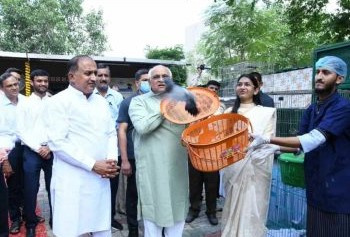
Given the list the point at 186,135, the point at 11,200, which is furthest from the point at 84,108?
the point at 11,200

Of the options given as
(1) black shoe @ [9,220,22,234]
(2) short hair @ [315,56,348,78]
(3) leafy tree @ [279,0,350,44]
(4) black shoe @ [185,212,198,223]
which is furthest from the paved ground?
(3) leafy tree @ [279,0,350,44]

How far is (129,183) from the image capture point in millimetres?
4230

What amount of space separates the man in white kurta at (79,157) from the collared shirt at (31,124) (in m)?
1.44

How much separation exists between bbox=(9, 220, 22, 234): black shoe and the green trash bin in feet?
10.5

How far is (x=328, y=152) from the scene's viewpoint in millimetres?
2629

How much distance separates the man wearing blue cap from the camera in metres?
2.57

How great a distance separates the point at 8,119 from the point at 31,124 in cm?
35

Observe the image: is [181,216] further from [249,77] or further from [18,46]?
[18,46]

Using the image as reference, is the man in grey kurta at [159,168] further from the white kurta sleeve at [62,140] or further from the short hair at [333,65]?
the short hair at [333,65]

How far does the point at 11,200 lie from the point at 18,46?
18707 millimetres

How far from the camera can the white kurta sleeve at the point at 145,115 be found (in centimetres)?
298

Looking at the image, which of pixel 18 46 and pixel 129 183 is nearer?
pixel 129 183

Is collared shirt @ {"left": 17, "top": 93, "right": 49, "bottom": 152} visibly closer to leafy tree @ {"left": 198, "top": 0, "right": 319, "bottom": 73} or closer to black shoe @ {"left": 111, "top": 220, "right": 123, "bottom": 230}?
black shoe @ {"left": 111, "top": 220, "right": 123, "bottom": 230}

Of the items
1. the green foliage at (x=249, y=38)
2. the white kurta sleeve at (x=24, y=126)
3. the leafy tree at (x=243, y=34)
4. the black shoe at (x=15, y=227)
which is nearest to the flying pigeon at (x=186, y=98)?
the white kurta sleeve at (x=24, y=126)
